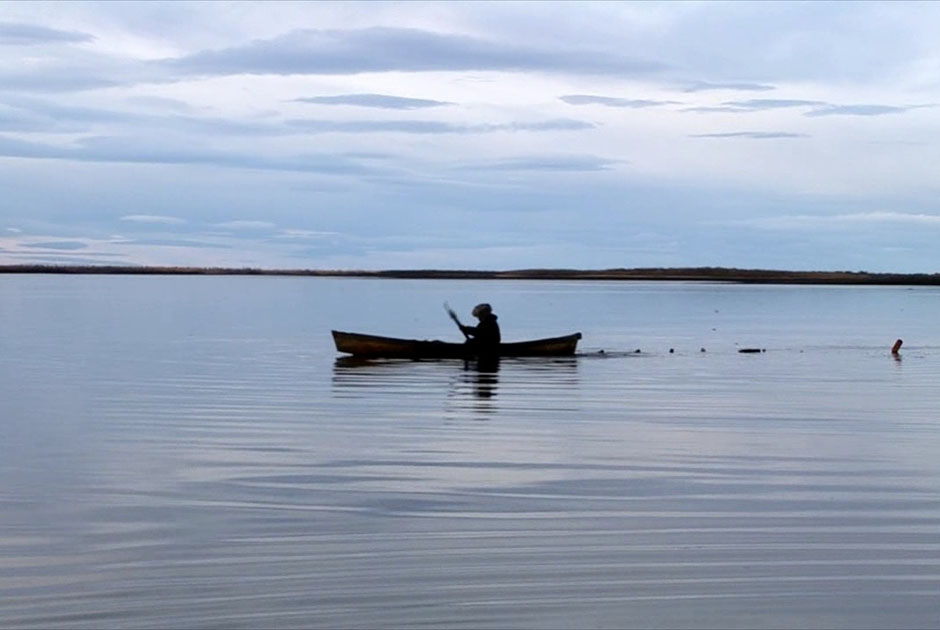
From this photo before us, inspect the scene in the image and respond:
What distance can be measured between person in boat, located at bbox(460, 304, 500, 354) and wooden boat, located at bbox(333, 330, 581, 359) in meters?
0.26

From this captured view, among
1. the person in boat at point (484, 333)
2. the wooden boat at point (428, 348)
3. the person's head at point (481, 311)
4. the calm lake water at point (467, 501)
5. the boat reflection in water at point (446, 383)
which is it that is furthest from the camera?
the wooden boat at point (428, 348)

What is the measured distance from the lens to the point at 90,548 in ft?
32.7

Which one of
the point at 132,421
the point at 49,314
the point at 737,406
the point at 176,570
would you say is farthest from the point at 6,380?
the point at 49,314

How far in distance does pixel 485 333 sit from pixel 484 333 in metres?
0.03

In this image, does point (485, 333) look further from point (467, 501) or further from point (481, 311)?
point (467, 501)

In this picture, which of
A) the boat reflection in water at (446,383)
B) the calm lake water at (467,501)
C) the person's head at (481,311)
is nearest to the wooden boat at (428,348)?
the boat reflection in water at (446,383)

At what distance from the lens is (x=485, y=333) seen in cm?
2880

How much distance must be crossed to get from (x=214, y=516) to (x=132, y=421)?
781 cm

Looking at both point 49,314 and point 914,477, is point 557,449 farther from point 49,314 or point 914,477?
point 49,314

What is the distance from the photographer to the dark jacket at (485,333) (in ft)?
94.2

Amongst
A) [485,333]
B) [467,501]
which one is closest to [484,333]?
[485,333]

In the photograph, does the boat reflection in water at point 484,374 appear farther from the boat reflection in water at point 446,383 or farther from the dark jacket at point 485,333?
the dark jacket at point 485,333

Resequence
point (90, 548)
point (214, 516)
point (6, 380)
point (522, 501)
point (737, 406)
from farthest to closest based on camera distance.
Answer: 1. point (6, 380)
2. point (737, 406)
3. point (522, 501)
4. point (214, 516)
5. point (90, 548)

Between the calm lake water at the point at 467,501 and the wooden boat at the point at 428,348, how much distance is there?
243 cm
